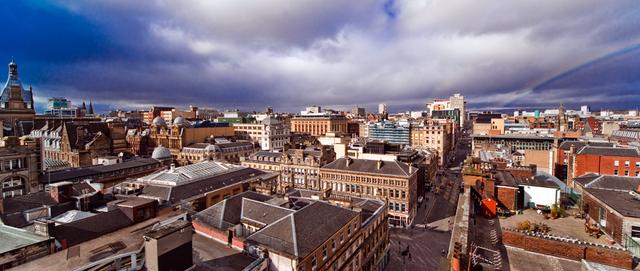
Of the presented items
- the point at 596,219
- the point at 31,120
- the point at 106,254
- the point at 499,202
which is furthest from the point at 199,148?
the point at 596,219

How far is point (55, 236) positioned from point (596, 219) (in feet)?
147

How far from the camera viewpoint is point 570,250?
20.2 m

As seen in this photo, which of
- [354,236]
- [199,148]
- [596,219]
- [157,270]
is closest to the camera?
[157,270]

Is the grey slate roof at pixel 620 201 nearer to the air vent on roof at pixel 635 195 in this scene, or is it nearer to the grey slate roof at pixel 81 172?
the air vent on roof at pixel 635 195

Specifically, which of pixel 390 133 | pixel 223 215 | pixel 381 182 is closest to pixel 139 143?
pixel 381 182

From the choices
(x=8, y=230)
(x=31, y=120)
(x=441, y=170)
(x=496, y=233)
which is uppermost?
(x=31, y=120)

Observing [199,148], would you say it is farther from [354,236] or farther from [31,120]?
[354,236]

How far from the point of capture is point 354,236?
3009cm

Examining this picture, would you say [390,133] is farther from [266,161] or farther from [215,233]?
[215,233]

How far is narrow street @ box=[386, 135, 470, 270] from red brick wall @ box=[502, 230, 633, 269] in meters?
7.77

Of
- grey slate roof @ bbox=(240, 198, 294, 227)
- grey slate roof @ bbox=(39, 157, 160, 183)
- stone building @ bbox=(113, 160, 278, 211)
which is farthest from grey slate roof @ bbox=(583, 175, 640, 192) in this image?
grey slate roof @ bbox=(39, 157, 160, 183)

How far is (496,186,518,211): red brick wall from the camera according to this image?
30.8 meters

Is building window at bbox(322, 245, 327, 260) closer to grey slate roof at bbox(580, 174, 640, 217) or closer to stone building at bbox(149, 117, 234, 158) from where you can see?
Result: grey slate roof at bbox(580, 174, 640, 217)

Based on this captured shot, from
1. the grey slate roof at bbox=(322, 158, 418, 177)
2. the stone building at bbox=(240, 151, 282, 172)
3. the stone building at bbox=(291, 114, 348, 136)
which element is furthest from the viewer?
the stone building at bbox=(291, 114, 348, 136)
